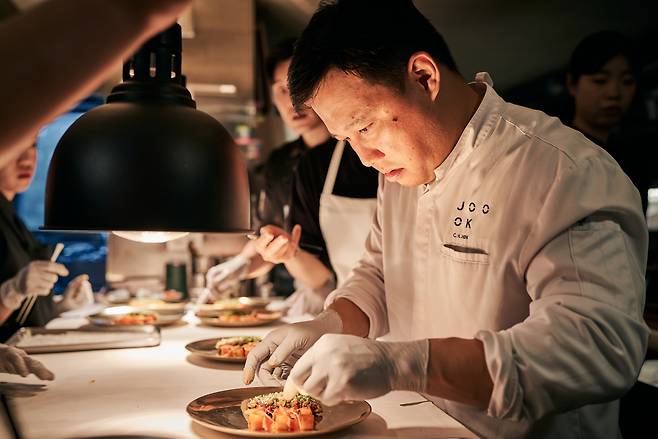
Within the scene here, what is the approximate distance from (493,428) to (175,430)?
0.75 metres

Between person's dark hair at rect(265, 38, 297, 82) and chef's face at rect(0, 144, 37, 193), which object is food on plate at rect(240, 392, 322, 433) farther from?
chef's face at rect(0, 144, 37, 193)

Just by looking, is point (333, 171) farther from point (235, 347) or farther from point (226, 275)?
point (235, 347)

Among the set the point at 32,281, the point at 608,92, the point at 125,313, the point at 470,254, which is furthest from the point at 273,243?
the point at 608,92

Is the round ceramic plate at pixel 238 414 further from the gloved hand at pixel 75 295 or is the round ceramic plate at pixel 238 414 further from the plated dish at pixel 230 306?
the gloved hand at pixel 75 295

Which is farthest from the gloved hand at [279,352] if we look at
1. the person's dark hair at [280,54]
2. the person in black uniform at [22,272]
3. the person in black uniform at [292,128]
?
the person's dark hair at [280,54]

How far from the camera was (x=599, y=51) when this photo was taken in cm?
324

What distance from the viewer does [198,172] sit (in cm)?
127

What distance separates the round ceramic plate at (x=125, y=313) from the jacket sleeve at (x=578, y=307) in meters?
1.72

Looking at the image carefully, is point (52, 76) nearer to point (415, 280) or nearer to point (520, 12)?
point (415, 280)

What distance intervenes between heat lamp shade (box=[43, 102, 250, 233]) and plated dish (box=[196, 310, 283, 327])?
136cm

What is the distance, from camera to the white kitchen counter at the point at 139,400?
1.28m

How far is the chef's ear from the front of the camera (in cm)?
157

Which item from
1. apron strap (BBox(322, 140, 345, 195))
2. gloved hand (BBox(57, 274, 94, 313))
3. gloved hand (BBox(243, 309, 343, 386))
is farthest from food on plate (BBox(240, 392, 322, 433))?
gloved hand (BBox(57, 274, 94, 313))

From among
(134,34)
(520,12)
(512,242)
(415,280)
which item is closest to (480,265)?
(512,242)
